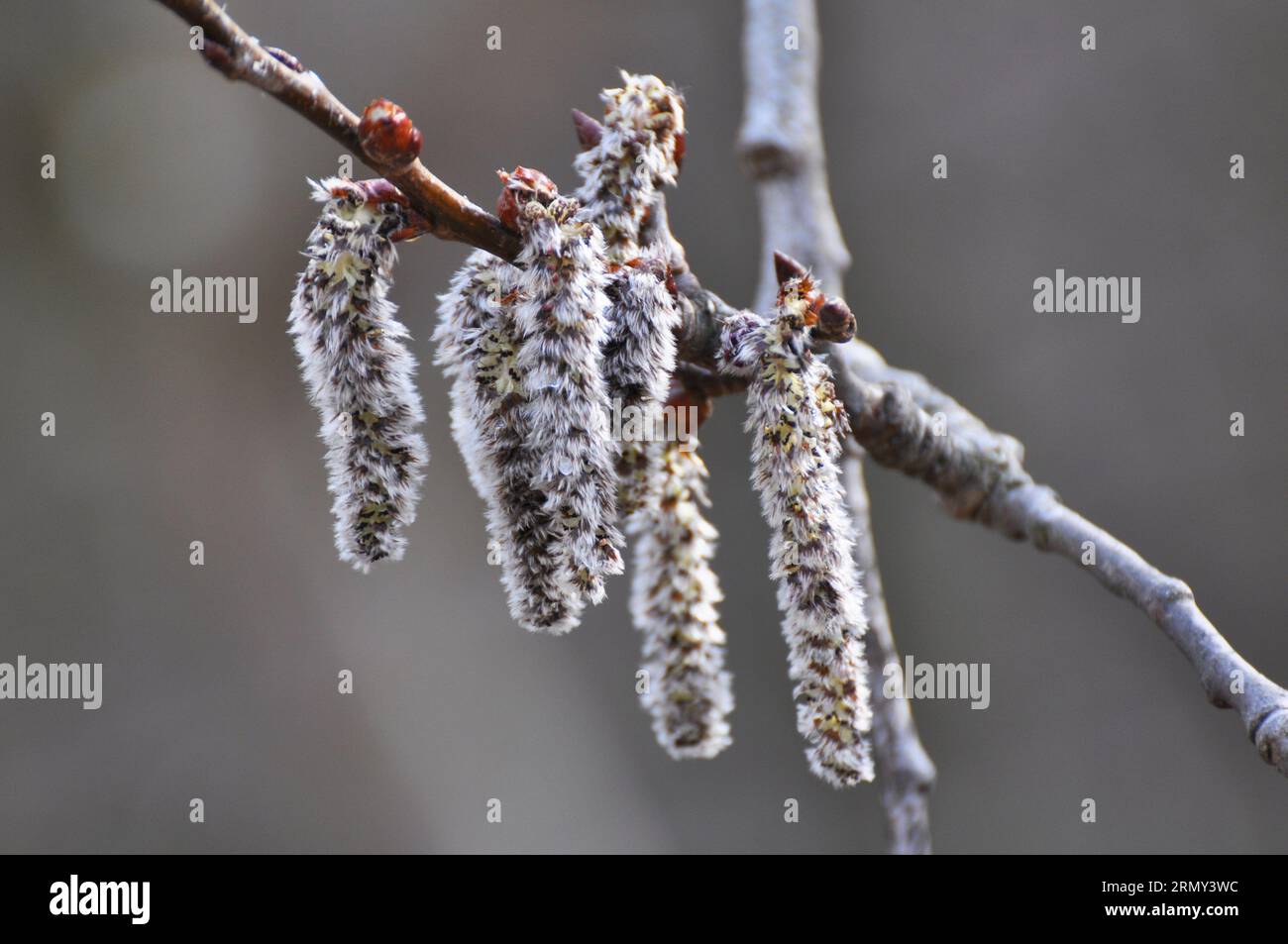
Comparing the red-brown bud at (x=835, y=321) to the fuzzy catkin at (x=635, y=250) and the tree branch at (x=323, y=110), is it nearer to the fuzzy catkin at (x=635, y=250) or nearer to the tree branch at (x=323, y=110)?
the fuzzy catkin at (x=635, y=250)

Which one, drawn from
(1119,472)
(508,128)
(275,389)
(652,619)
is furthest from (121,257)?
(1119,472)

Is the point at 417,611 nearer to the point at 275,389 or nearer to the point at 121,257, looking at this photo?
the point at 275,389

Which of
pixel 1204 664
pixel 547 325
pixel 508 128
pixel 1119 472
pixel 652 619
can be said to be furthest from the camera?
pixel 508 128

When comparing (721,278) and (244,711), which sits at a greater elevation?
(721,278)

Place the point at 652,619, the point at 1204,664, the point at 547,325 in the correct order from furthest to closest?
1. the point at 652,619
2. the point at 1204,664
3. the point at 547,325

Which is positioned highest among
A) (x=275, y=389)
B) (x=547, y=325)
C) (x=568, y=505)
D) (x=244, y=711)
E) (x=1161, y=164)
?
(x=1161, y=164)
